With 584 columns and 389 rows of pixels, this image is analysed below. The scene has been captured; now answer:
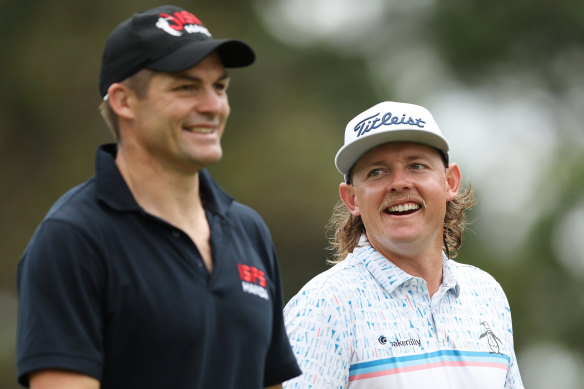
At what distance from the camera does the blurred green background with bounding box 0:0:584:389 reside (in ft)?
50.3

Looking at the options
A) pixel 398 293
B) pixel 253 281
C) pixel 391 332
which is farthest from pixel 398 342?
pixel 253 281

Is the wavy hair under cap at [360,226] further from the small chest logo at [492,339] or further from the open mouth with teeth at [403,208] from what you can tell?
the small chest logo at [492,339]

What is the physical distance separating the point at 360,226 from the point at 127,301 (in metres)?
1.75

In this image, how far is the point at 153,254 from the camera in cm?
308

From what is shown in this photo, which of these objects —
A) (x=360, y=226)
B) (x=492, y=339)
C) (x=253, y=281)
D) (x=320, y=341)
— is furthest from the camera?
(x=360, y=226)

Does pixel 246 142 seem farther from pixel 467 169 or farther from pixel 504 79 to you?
pixel 504 79

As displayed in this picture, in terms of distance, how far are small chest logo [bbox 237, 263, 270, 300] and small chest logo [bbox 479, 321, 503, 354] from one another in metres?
1.15

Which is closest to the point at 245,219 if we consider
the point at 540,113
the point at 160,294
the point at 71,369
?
the point at 160,294

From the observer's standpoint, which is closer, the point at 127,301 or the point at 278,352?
the point at 127,301

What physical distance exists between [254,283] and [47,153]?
41.7ft

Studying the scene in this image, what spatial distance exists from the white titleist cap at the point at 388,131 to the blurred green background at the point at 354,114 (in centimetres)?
1053

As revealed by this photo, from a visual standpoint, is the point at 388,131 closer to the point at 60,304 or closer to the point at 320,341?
the point at 320,341

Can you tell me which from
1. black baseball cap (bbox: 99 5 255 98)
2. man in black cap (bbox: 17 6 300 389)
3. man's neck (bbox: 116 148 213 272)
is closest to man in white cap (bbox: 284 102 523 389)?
man in black cap (bbox: 17 6 300 389)

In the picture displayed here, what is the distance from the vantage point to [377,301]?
407cm
